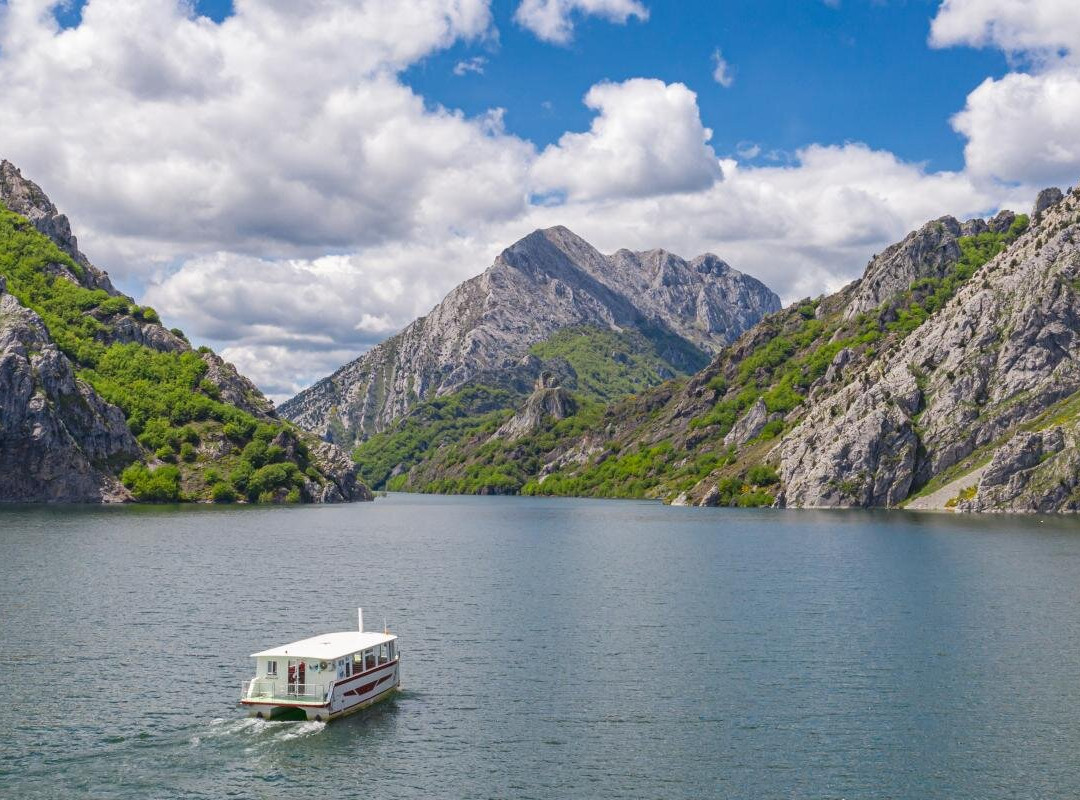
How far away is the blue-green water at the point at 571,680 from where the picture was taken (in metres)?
54.5

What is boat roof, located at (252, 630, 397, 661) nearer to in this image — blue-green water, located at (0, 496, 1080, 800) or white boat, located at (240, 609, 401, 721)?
white boat, located at (240, 609, 401, 721)

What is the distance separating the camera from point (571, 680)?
7444cm

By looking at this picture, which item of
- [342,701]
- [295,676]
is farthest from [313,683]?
[342,701]

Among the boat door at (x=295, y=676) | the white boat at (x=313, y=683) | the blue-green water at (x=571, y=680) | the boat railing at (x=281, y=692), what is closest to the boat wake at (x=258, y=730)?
the blue-green water at (x=571, y=680)

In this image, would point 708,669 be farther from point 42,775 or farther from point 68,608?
point 68,608

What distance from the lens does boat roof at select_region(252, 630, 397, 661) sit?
6606 centimetres

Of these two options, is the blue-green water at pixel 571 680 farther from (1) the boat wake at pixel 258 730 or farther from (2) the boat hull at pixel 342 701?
(2) the boat hull at pixel 342 701

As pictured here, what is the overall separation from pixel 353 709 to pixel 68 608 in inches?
1896

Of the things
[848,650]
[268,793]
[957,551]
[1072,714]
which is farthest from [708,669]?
[957,551]

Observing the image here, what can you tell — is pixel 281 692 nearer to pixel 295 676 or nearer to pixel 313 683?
pixel 295 676

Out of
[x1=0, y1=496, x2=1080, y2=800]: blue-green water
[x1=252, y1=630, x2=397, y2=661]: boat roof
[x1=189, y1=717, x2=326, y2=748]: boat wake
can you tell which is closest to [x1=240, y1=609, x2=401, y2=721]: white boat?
[x1=252, y1=630, x2=397, y2=661]: boat roof

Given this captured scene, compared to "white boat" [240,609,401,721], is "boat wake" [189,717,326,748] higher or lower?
lower

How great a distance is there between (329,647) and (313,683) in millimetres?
4307

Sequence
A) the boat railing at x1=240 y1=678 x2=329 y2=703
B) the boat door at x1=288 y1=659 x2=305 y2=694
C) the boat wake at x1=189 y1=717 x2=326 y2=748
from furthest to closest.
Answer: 1. the boat door at x1=288 y1=659 x2=305 y2=694
2. the boat railing at x1=240 y1=678 x2=329 y2=703
3. the boat wake at x1=189 y1=717 x2=326 y2=748
